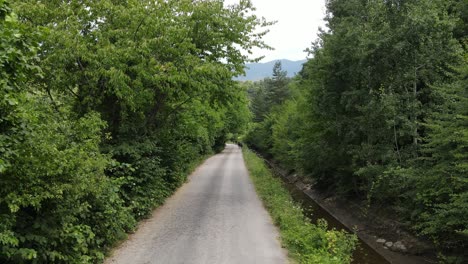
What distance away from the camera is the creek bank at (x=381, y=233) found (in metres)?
12.3

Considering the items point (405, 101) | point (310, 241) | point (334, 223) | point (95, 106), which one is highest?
point (95, 106)

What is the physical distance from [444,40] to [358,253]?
8.54 meters

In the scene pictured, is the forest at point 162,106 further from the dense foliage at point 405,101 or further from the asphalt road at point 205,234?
the asphalt road at point 205,234

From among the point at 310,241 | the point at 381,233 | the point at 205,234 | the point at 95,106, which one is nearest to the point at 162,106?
the point at 95,106

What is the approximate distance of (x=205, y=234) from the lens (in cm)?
1091

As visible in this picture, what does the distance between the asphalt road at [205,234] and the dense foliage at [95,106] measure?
0.68 metres

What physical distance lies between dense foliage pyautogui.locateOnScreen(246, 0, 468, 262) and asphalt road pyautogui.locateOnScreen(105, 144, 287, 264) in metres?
4.78

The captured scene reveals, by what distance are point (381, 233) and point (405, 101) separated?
5320mm

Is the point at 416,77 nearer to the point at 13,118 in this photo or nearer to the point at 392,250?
the point at 392,250

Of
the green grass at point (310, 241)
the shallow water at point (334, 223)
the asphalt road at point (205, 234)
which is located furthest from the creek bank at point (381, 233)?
the asphalt road at point (205, 234)

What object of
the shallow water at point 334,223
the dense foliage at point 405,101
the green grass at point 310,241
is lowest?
the shallow water at point 334,223

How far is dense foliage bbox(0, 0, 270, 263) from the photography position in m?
5.40

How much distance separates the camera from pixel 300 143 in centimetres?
2253

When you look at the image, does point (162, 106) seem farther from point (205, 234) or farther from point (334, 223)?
point (334, 223)
